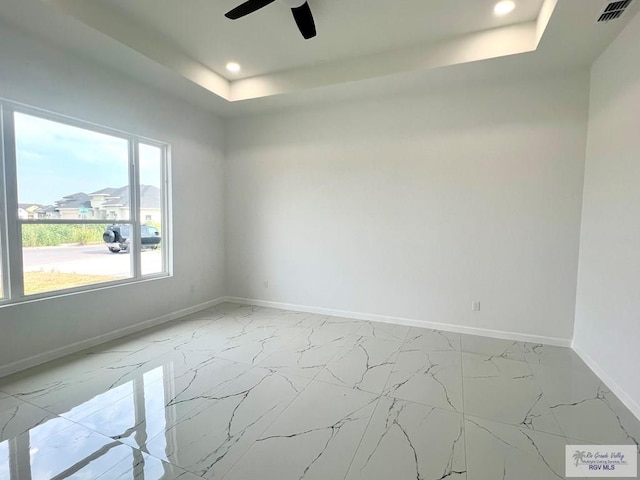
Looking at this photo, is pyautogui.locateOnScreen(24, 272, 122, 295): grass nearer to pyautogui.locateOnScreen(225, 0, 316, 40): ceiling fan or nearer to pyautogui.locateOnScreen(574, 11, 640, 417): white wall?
pyautogui.locateOnScreen(225, 0, 316, 40): ceiling fan

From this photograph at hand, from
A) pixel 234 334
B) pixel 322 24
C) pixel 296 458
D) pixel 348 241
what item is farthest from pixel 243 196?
pixel 296 458

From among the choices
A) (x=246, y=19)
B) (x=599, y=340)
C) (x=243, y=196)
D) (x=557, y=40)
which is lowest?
(x=599, y=340)

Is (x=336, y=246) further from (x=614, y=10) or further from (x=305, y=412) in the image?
(x=614, y=10)

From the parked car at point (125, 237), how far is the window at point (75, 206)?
11 millimetres

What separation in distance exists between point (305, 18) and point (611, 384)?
380 cm

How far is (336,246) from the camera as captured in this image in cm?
418

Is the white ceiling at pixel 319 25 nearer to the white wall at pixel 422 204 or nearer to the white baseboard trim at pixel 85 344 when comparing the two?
the white wall at pixel 422 204

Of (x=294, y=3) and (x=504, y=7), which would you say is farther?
(x=504, y=7)

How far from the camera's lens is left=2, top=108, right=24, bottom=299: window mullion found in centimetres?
256

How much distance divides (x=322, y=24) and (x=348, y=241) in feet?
8.01

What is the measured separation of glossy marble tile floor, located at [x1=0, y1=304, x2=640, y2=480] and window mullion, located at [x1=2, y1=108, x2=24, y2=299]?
2.69 feet

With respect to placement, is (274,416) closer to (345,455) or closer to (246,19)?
(345,455)

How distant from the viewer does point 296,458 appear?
168 centimetres

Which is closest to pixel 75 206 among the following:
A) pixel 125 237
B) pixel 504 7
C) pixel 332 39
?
pixel 125 237
